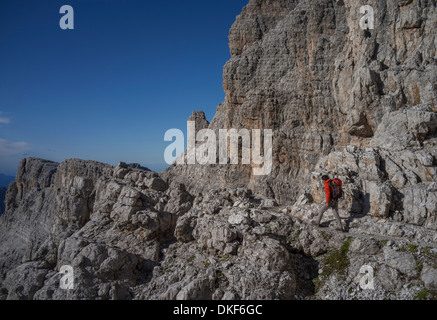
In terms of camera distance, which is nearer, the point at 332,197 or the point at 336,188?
the point at 332,197

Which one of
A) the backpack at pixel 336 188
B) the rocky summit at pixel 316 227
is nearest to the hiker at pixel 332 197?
the backpack at pixel 336 188

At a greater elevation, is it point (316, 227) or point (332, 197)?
point (332, 197)

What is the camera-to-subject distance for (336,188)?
12.7 meters

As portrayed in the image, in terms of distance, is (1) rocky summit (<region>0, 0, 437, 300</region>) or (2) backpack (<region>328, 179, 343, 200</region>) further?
(2) backpack (<region>328, 179, 343, 200</region>)

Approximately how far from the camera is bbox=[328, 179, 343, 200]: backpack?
1255 centimetres

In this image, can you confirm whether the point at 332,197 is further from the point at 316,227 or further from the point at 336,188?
the point at 316,227

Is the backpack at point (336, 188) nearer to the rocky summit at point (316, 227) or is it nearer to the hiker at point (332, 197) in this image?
the hiker at point (332, 197)

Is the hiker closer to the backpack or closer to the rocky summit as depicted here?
the backpack

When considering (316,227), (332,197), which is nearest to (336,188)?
(332,197)

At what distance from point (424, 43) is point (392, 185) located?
1302 centimetres

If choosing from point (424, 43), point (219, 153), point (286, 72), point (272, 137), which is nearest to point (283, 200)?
point (272, 137)

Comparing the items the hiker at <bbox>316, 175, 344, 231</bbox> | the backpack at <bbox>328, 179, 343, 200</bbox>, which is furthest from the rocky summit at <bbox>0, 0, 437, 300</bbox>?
the backpack at <bbox>328, 179, 343, 200</bbox>

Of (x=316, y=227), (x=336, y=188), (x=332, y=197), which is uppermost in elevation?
(x=336, y=188)
